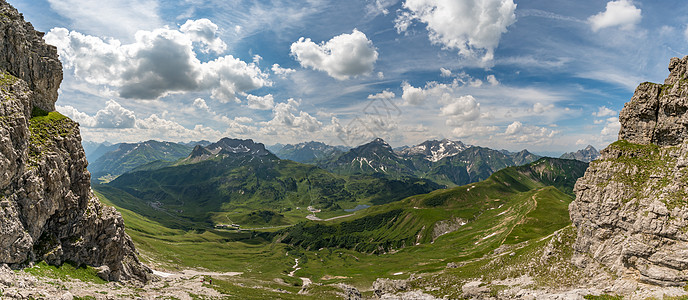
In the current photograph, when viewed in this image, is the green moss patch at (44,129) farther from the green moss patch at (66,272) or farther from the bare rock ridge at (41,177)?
the green moss patch at (66,272)

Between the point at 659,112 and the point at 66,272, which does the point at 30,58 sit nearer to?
the point at 66,272

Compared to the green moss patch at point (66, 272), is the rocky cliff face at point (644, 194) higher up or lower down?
higher up

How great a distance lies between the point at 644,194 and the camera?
63125 millimetres

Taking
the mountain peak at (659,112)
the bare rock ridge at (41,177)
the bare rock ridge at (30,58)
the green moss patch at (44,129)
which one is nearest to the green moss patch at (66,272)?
the bare rock ridge at (41,177)

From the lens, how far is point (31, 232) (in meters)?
49.8

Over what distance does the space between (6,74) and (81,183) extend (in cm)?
2529

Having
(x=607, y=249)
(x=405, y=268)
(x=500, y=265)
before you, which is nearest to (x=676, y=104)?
(x=607, y=249)

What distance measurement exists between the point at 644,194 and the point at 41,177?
423 feet

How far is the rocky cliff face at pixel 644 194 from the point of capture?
55.1m

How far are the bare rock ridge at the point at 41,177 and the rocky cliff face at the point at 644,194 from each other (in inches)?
4626

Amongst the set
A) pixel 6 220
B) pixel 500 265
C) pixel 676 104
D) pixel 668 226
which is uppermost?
pixel 676 104

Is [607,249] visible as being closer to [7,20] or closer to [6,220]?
[6,220]

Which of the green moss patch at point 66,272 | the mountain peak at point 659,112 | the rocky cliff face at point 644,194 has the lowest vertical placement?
the green moss patch at point 66,272

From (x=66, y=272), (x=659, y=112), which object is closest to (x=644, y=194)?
(x=659, y=112)
